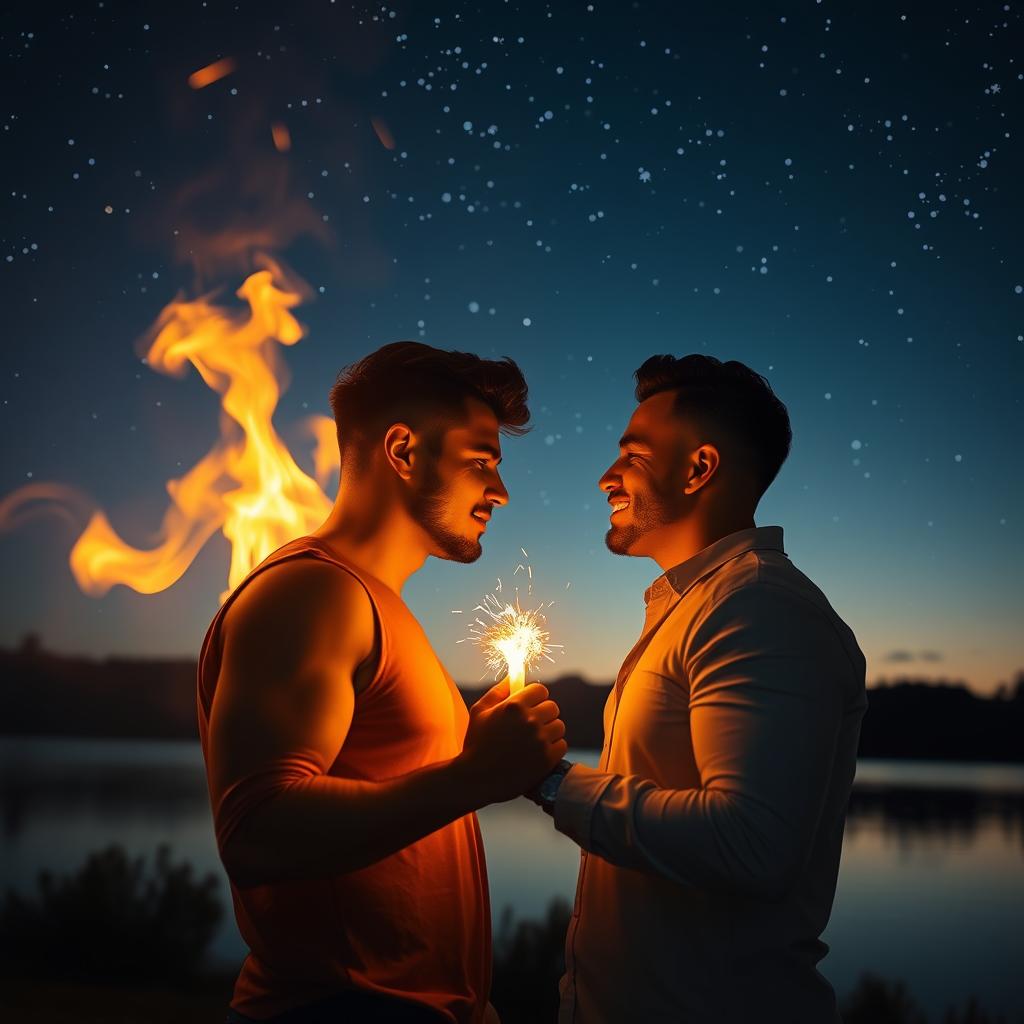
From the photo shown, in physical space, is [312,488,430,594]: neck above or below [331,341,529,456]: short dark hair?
below

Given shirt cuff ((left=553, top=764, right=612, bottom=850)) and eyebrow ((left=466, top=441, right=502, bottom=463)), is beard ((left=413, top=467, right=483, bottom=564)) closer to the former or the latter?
eyebrow ((left=466, top=441, right=502, bottom=463))

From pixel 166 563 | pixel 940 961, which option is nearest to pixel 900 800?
pixel 940 961

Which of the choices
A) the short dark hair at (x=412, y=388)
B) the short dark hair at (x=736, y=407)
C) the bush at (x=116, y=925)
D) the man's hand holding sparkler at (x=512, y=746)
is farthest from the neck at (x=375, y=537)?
the bush at (x=116, y=925)

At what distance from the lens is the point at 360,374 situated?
2709mm

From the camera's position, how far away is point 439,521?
2580 mm

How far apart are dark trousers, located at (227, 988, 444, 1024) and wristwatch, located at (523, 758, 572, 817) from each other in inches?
22.2

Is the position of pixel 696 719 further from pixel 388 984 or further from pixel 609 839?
pixel 388 984

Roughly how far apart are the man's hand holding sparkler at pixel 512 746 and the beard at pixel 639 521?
866 millimetres

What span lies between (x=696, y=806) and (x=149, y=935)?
9.60 m

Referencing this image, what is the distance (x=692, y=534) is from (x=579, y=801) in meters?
1.05

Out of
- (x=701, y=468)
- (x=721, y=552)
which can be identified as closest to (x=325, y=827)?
(x=721, y=552)

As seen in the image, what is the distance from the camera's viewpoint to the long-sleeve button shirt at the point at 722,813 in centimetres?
195

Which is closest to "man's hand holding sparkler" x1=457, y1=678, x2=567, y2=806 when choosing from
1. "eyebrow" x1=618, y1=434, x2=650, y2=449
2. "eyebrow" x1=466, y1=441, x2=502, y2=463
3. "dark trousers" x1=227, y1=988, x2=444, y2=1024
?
"dark trousers" x1=227, y1=988, x2=444, y2=1024

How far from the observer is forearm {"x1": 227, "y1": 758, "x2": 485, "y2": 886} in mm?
1854
